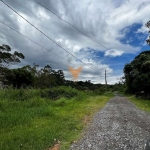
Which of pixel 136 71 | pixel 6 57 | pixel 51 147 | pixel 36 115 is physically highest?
pixel 6 57

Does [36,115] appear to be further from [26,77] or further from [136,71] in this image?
[26,77]

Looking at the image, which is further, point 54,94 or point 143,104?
point 54,94

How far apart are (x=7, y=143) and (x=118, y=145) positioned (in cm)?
338

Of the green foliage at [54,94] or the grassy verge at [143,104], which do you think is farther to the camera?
the green foliage at [54,94]

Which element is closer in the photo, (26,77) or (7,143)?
(7,143)

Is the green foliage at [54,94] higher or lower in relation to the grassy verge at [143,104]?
higher

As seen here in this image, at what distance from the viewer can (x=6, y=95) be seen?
578 inches

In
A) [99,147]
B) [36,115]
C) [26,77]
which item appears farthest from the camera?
[26,77]

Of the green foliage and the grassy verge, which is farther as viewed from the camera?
the green foliage

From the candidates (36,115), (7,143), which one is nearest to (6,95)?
(36,115)

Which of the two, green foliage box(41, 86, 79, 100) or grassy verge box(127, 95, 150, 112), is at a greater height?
green foliage box(41, 86, 79, 100)

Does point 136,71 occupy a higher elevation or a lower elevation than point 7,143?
higher

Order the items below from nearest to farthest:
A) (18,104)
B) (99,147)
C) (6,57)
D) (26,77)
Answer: (99,147) → (18,104) → (6,57) → (26,77)

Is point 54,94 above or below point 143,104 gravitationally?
above
